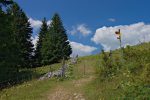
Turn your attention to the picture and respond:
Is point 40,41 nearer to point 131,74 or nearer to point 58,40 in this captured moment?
point 58,40

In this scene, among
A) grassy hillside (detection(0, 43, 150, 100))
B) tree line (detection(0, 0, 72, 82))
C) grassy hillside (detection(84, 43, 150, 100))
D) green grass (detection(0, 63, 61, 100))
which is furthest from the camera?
tree line (detection(0, 0, 72, 82))

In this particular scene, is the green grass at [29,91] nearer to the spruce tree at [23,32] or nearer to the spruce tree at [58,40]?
the spruce tree at [23,32]

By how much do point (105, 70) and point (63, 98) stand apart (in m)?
5.27

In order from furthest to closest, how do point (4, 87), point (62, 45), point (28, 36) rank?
point (62, 45), point (28, 36), point (4, 87)

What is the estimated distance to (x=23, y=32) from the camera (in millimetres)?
65250

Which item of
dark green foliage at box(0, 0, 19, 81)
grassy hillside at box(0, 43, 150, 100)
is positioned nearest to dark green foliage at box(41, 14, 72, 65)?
dark green foliage at box(0, 0, 19, 81)

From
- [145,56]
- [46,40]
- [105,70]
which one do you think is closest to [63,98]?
[105,70]

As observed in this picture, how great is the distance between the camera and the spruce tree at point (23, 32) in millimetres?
64250

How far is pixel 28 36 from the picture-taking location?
218ft

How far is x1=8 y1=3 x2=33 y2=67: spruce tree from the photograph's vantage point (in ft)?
211

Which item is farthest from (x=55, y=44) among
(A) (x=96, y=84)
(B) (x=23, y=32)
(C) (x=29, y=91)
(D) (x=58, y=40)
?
(A) (x=96, y=84)

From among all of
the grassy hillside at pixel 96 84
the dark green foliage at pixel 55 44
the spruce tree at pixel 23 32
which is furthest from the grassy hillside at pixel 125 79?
the dark green foliage at pixel 55 44

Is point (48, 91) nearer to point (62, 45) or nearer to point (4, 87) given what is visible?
point (4, 87)

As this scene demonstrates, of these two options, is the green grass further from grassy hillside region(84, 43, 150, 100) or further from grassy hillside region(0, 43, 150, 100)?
grassy hillside region(84, 43, 150, 100)
